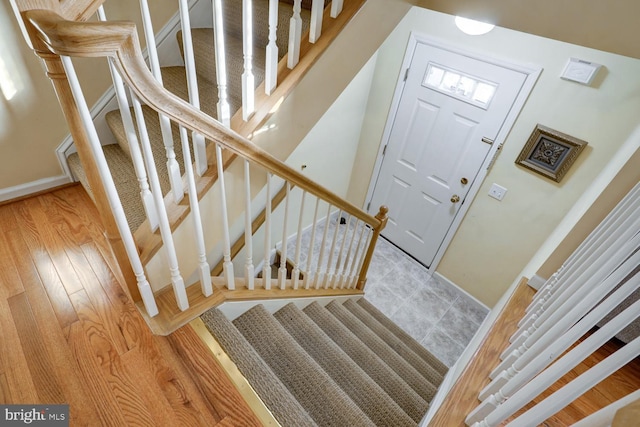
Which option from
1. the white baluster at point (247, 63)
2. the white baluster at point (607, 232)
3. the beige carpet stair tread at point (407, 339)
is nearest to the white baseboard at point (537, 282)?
the white baluster at point (607, 232)

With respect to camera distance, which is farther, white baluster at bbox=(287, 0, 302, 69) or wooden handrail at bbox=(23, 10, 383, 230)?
white baluster at bbox=(287, 0, 302, 69)

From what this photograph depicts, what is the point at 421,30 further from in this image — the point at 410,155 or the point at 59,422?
the point at 59,422

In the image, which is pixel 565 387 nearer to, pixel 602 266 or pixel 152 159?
pixel 602 266

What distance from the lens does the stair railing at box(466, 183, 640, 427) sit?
1.84ft

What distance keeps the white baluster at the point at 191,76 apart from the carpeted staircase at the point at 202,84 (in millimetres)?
280

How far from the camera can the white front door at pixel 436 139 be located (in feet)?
8.38

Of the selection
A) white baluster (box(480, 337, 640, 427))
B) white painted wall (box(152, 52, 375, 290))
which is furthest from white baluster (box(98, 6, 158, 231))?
white baluster (box(480, 337, 640, 427))

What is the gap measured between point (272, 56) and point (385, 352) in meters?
1.98

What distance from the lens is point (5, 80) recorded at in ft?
4.90

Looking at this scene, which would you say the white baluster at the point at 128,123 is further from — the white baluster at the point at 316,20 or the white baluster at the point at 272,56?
the white baluster at the point at 316,20

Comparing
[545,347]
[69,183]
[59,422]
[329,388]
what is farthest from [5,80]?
[545,347]

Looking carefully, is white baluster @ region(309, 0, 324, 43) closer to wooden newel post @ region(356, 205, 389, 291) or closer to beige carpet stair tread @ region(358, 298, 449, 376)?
wooden newel post @ region(356, 205, 389, 291)

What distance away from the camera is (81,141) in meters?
0.84

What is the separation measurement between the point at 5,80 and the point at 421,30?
289 cm
